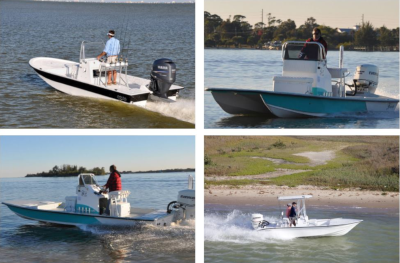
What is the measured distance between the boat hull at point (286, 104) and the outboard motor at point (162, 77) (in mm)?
704

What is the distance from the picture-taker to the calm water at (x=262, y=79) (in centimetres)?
869

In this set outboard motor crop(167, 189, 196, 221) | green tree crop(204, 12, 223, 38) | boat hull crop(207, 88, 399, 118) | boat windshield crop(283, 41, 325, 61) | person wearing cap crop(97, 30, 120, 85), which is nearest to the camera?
outboard motor crop(167, 189, 196, 221)

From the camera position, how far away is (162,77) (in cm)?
898

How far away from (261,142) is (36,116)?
2.95 meters

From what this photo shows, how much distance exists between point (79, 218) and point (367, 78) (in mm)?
4490

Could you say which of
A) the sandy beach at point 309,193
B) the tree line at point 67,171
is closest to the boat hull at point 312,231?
the sandy beach at point 309,193

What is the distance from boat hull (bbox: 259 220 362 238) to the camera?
7781 mm

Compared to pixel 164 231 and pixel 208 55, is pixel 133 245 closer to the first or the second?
pixel 164 231

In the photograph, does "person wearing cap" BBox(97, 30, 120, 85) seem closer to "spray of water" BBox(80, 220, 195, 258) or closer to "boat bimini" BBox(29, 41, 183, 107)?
"boat bimini" BBox(29, 41, 183, 107)

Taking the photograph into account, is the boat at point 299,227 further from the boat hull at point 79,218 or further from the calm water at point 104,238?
the boat hull at point 79,218

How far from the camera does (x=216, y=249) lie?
7.63 meters

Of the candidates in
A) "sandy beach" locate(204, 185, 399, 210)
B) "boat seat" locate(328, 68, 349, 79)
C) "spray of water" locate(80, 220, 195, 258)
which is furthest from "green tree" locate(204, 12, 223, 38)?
"spray of water" locate(80, 220, 195, 258)

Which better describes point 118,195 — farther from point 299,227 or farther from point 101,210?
point 299,227

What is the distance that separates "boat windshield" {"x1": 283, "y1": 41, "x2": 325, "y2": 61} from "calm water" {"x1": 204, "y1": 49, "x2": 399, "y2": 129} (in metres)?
0.79
